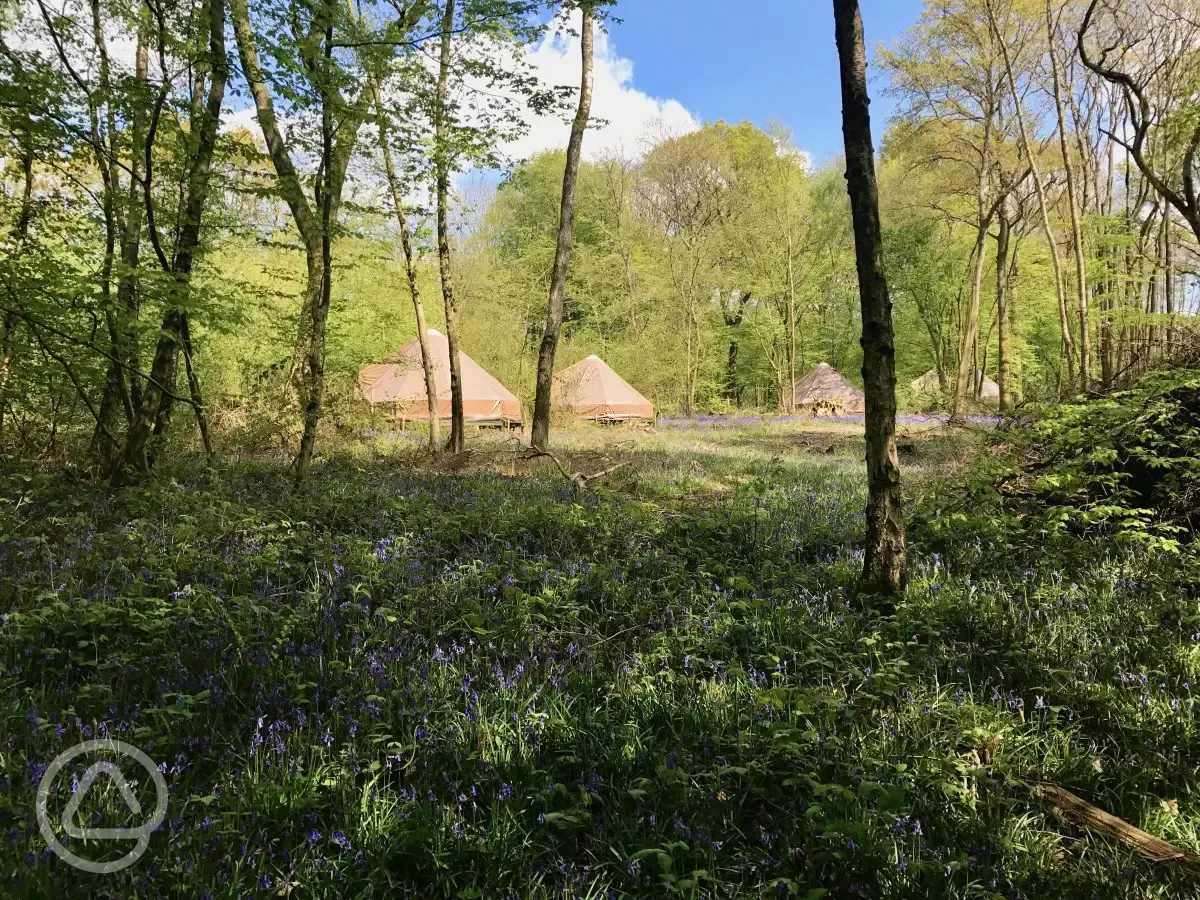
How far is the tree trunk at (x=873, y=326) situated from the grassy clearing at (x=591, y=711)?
0.32 meters

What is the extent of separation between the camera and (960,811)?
196cm

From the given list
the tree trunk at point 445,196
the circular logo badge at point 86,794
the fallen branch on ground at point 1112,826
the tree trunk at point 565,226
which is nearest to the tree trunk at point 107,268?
the tree trunk at point 445,196

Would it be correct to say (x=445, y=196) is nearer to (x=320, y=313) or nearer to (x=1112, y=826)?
(x=320, y=313)

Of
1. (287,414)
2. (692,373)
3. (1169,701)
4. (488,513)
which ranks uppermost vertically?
(692,373)

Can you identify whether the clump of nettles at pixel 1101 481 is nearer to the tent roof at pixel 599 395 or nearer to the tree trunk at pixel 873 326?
the tree trunk at pixel 873 326

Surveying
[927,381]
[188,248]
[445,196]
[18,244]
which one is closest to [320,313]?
[188,248]

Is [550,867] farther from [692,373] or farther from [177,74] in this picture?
[692,373]

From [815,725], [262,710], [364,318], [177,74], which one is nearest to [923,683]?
[815,725]

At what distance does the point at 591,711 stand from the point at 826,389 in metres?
38.4

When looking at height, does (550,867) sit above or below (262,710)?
below

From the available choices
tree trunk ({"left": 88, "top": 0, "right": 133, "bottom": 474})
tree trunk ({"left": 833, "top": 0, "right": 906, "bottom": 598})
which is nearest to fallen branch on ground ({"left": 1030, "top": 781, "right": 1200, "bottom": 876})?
tree trunk ({"left": 833, "top": 0, "right": 906, "bottom": 598})

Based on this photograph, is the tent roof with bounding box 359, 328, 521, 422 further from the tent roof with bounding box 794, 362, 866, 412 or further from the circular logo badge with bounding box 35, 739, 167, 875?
the tent roof with bounding box 794, 362, 866, 412

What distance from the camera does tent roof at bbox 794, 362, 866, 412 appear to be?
1439 inches

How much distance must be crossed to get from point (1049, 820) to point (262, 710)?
2876mm
